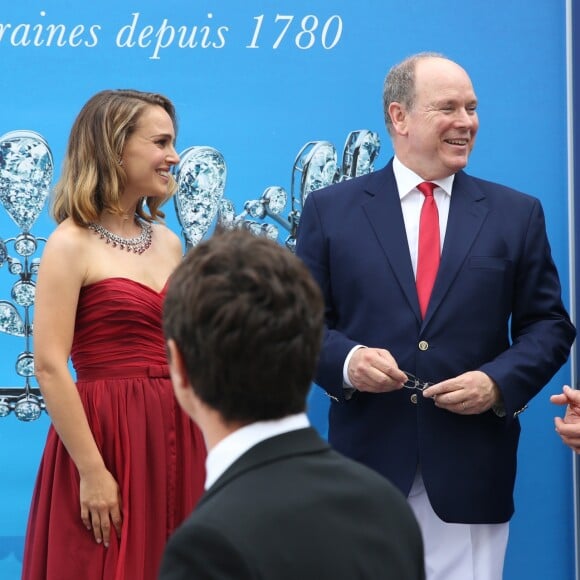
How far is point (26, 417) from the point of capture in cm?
340

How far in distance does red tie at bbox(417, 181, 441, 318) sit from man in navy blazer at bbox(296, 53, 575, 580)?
2 cm

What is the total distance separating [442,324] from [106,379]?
32.3 inches

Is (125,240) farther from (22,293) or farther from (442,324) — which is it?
(442,324)

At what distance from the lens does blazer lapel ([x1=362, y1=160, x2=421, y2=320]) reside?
2898mm

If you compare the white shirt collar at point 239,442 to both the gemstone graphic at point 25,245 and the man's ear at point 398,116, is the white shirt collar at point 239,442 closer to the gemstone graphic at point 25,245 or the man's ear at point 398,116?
the man's ear at point 398,116

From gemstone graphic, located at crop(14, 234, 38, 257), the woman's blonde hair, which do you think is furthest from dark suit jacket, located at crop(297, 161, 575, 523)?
gemstone graphic, located at crop(14, 234, 38, 257)

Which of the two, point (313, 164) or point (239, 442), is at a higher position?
point (313, 164)

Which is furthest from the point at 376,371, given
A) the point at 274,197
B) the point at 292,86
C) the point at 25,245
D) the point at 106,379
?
the point at 25,245

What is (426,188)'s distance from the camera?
9.91 ft

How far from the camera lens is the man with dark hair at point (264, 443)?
1.33 meters

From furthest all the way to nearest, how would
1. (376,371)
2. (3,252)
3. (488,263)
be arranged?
1. (3,252)
2. (488,263)
3. (376,371)

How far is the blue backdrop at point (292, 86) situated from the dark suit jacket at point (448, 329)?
0.49m

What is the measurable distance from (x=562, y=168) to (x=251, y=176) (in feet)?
3.00

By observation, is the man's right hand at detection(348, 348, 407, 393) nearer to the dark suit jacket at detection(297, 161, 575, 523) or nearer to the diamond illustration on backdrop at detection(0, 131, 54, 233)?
the dark suit jacket at detection(297, 161, 575, 523)
